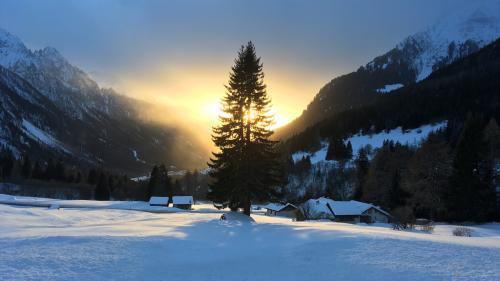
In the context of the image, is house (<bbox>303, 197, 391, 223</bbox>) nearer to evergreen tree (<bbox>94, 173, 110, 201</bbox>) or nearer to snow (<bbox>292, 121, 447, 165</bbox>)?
snow (<bbox>292, 121, 447, 165</bbox>)

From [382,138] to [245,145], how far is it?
13984 centimetres

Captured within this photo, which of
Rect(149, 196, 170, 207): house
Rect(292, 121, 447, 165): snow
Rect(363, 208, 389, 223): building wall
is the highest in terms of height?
Rect(292, 121, 447, 165): snow

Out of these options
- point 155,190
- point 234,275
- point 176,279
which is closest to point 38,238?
point 176,279

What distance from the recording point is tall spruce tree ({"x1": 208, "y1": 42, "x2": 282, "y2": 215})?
34.8 meters

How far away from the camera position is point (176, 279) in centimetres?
1230

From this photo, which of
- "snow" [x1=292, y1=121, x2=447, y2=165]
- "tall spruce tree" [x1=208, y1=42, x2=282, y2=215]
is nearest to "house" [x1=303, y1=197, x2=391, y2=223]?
"tall spruce tree" [x1=208, y1=42, x2=282, y2=215]

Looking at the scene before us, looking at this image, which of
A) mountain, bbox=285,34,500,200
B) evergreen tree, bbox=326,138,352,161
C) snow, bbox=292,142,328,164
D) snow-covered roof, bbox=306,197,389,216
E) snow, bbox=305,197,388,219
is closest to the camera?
snow-covered roof, bbox=306,197,389,216

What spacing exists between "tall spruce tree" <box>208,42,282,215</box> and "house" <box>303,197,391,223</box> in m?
49.1

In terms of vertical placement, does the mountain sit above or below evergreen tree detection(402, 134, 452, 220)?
above

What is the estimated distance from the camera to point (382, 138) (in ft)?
541

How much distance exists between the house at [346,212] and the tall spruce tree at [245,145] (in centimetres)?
4914

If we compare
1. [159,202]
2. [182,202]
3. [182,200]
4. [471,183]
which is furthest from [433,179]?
[182,200]

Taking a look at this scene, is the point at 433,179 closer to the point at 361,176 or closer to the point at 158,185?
the point at 361,176

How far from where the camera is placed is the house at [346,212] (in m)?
80.6
